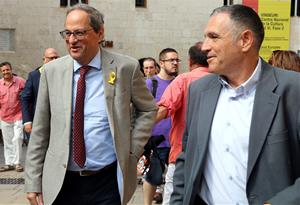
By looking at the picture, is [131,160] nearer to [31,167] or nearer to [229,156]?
[31,167]

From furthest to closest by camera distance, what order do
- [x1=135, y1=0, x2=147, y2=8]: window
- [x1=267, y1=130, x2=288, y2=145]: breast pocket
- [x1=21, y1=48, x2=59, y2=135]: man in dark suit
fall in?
[x1=135, y1=0, x2=147, y2=8]: window < [x1=21, y1=48, x2=59, y2=135]: man in dark suit < [x1=267, y1=130, x2=288, y2=145]: breast pocket

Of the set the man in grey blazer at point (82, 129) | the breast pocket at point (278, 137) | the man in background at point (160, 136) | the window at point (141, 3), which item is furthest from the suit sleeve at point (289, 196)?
the window at point (141, 3)

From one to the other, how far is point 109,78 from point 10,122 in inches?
265

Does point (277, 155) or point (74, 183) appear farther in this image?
point (74, 183)

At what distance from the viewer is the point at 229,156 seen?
2326 mm

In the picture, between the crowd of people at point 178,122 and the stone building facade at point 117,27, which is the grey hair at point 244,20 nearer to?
the crowd of people at point 178,122

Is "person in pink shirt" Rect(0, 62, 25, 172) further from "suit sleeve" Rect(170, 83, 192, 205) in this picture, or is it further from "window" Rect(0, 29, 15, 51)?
"window" Rect(0, 29, 15, 51)

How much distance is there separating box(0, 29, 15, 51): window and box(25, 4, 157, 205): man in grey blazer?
15.2 m

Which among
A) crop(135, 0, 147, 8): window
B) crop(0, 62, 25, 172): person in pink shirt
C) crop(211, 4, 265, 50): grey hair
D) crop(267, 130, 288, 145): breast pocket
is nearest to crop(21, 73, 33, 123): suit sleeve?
crop(0, 62, 25, 172): person in pink shirt

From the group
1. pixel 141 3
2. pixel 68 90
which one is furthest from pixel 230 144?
pixel 141 3

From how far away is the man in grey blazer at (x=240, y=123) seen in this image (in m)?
2.18

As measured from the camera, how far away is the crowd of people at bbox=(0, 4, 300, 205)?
87.1 inches

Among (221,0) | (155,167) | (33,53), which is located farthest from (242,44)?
(221,0)

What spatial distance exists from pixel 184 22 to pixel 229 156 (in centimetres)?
1729
